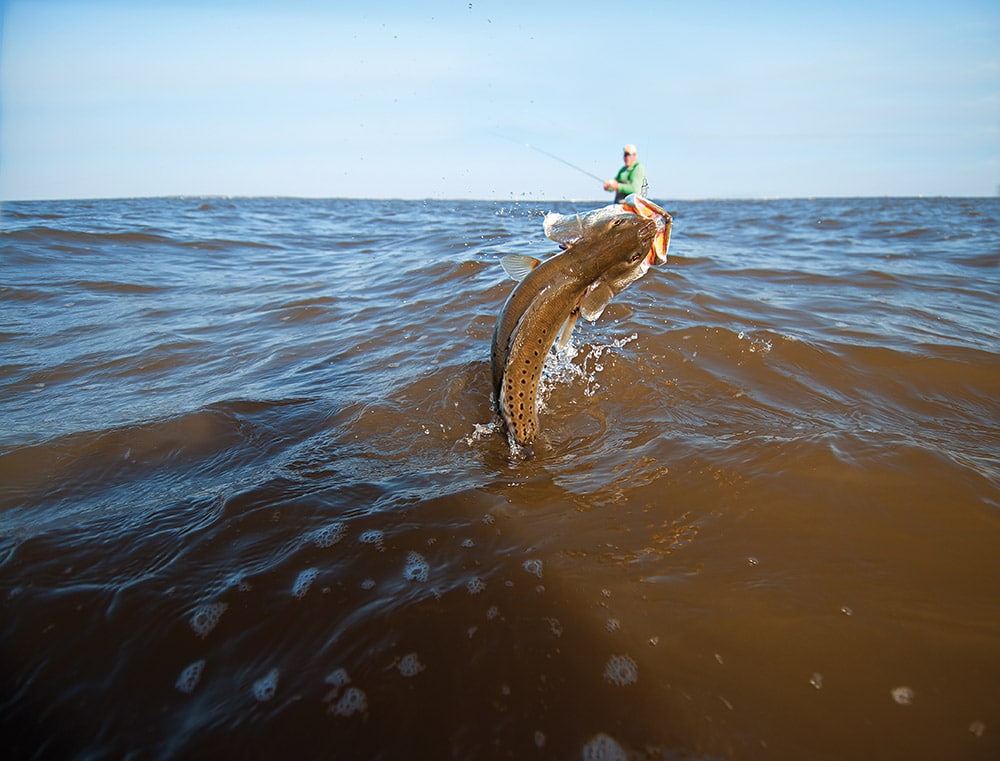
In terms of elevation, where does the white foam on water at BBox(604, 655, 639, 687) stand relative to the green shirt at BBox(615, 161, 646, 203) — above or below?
below

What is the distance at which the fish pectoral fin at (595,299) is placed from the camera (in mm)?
3287

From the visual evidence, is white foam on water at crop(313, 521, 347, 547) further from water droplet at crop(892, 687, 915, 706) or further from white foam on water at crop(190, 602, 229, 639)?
water droplet at crop(892, 687, 915, 706)

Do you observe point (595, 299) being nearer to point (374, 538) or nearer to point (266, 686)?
point (374, 538)

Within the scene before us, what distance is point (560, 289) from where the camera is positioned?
3141mm

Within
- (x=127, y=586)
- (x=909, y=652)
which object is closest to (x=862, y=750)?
(x=909, y=652)

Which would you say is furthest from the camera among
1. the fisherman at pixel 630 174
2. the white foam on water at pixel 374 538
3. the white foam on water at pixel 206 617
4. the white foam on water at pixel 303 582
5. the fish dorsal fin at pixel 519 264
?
the fisherman at pixel 630 174

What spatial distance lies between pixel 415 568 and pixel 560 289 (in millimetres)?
1844

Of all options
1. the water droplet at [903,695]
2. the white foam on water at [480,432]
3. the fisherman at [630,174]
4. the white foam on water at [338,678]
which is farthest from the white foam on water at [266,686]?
the fisherman at [630,174]

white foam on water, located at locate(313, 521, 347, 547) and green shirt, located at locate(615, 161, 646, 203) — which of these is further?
green shirt, located at locate(615, 161, 646, 203)

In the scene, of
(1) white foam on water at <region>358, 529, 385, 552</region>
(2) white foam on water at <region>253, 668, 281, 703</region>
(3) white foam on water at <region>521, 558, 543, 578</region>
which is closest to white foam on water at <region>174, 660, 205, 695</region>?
(2) white foam on water at <region>253, 668, 281, 703</region>

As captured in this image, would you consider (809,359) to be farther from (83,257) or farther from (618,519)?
(83,257)

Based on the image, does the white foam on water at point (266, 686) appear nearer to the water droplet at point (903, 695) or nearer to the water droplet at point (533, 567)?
the water droplet at point (533, 567)

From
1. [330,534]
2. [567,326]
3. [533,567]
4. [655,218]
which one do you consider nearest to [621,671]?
[533,567]

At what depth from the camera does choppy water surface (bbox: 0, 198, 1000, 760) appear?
179 cm
